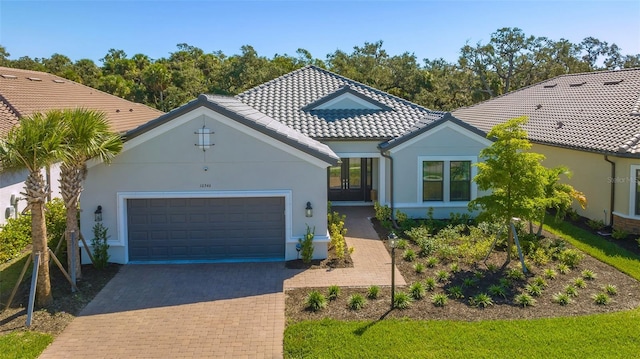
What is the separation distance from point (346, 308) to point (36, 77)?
23.5 metres

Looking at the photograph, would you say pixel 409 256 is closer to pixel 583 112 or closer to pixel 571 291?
pixel 571 291

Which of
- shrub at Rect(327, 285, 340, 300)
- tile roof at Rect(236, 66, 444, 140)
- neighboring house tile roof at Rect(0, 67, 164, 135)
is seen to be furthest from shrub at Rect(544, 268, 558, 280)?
neighboring house tile roof at Rect(0, 67, 164, 135)

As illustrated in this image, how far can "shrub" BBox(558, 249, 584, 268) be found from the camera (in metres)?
13.4

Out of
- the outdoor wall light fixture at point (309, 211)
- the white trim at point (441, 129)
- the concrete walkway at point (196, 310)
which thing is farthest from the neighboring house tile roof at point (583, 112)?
the outdoor wall light fixture at point (309, 211)

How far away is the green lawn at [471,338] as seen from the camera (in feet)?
28.3

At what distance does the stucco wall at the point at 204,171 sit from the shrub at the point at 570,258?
6528 millimetres

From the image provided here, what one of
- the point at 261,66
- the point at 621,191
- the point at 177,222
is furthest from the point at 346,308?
the point at 261,66

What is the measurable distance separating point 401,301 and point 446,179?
865 cm

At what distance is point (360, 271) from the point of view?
13.2 metres

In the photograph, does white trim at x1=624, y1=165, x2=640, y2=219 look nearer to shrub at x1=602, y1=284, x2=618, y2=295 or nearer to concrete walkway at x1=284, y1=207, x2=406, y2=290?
shrub at x1=602, y1=284, x2=618, y2=295

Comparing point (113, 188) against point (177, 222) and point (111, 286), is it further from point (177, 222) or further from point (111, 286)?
point (111, 286)

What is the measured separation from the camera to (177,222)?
14.0 m

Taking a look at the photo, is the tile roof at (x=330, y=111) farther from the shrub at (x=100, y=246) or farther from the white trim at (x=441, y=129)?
the shrub at (x=100, y=246)

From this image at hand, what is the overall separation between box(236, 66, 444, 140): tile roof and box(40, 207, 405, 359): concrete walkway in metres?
6.33
